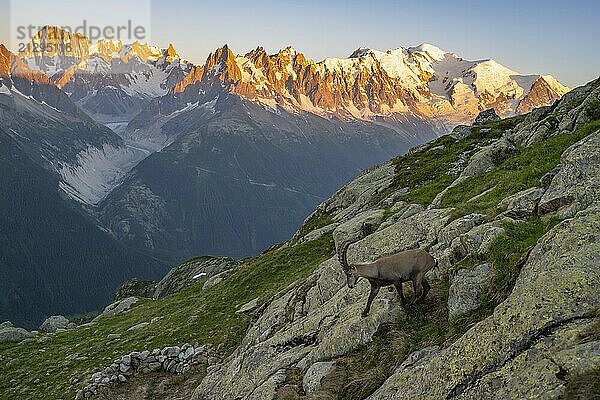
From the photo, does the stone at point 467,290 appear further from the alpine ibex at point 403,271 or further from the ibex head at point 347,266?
the ibex head at point 347,266

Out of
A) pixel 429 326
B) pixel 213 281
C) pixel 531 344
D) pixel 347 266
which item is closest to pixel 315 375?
pixel 347 266

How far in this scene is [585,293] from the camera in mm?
12719

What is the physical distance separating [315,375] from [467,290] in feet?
22.0

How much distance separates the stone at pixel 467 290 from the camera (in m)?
16.7

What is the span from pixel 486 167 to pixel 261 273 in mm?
25010

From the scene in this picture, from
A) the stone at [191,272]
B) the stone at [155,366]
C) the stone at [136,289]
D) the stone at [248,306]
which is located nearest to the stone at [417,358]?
the stone at [155,366]

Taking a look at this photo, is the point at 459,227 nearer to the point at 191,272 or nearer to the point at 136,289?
the point at 191,272

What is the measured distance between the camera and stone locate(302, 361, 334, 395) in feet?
58.3

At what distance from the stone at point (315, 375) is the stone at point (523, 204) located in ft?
35.7

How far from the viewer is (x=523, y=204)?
22219 millimetres

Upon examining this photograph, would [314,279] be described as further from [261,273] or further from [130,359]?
[261,273]

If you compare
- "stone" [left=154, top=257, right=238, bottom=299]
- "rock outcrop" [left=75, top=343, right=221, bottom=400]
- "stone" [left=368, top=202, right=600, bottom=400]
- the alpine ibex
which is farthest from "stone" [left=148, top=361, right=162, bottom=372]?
"stone" [left=154, top=257, right=238, bottom=299]

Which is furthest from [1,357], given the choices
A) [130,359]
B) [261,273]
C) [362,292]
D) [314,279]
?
[362,292]

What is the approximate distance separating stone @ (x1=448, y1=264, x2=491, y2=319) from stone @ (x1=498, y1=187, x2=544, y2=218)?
492cm
